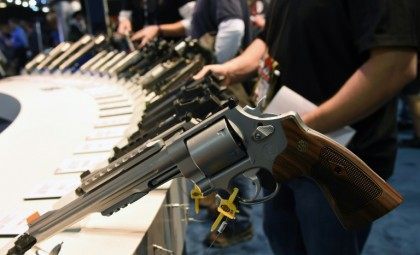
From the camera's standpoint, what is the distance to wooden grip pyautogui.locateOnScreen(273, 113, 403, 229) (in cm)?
81

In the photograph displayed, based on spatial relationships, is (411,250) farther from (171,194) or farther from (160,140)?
(160,140)

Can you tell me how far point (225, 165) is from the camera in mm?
767

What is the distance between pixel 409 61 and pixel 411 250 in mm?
1400

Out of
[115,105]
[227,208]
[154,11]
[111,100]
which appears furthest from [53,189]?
[154,11]

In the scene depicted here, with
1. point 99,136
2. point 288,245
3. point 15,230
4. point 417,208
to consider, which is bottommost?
point 417,208

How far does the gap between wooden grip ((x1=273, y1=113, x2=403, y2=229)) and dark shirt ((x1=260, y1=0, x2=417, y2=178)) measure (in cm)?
31

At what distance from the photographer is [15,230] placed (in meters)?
0.85

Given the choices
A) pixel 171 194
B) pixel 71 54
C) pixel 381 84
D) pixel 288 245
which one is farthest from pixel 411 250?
pixel 71 54

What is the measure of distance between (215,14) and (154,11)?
108 cm

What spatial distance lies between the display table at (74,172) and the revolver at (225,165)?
0.22 feet

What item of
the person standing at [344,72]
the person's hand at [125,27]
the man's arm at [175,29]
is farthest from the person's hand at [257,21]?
the person standing at [344,72]

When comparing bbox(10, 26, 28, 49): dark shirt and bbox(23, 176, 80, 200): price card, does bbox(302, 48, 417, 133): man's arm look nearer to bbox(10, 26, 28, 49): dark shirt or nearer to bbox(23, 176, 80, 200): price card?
bbox(23, 176, 80, 200): price card

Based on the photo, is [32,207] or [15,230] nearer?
[15,230]

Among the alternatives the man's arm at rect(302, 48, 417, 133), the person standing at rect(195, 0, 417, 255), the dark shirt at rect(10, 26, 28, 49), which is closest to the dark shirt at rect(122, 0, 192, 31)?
the person standing at rect(195, 0, 417, 255)
